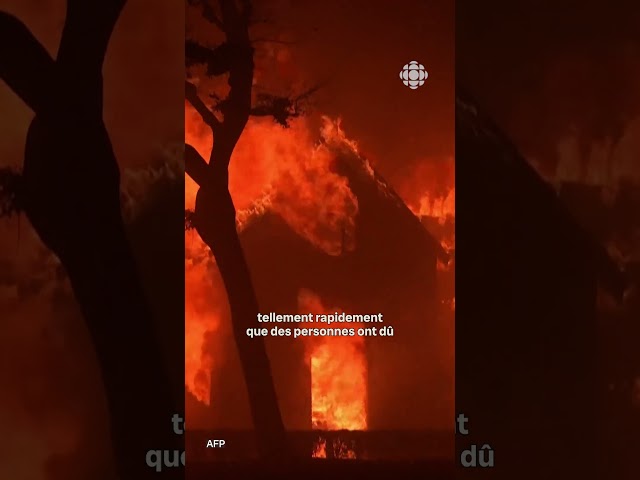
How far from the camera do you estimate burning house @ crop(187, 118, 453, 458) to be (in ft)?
3.84

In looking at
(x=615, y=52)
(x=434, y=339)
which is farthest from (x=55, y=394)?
(x=615, y=52)

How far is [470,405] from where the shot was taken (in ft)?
3.84

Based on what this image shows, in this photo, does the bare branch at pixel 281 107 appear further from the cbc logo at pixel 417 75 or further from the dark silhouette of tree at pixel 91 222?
the dark silhouette of tree at pixel 91 222

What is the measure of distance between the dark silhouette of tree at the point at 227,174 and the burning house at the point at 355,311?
0.02 metres

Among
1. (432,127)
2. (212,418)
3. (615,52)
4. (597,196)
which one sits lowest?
(212,418)

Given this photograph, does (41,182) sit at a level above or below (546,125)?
below

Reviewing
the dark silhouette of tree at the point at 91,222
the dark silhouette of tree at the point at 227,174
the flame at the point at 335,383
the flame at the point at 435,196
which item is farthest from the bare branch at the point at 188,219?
the flame at the point at 435,196

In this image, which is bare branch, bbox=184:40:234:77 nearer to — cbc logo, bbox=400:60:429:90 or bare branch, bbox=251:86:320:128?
bare branch, bbox=251:86:320:128

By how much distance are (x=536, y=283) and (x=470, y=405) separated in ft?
0.77

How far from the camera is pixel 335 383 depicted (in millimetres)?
1176

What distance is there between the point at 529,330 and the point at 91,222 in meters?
0.77

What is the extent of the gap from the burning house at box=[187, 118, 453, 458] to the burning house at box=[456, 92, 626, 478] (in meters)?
0.05

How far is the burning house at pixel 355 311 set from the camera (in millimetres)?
1169

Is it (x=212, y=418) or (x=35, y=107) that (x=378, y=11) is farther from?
(x=212, y=418)
